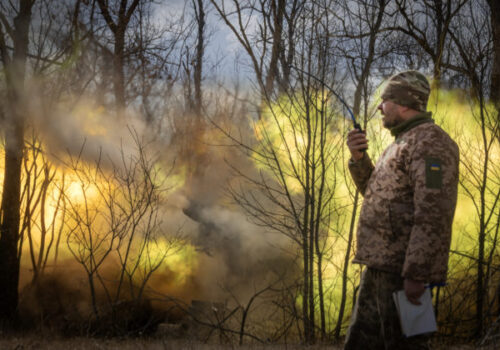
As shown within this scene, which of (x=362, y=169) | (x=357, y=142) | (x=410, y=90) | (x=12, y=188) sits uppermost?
(x=12, y=188)

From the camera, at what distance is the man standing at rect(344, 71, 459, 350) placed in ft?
6.04

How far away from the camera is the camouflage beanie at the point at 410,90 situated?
2.15m

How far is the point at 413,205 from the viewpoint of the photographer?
202 centimetres

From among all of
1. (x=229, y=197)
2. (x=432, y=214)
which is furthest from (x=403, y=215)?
(x=229, y=197)

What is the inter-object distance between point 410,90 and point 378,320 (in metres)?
1.27

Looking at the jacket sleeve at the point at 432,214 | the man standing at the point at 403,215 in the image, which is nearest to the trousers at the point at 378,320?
the man standing at the point at 403,215

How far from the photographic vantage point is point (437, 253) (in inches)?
72.0

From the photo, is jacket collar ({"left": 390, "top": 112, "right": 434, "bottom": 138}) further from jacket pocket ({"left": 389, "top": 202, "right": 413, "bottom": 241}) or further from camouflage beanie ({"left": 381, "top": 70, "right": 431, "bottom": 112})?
Result: jacket pocket ({"left": 389, "top": 202, "right": 413, "bottom": 241})

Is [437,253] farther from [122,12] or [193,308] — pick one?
[122,12]

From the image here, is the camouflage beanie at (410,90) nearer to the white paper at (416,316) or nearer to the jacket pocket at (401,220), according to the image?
→ the jacket pocket at (401,220)

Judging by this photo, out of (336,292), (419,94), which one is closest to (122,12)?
(336,292)

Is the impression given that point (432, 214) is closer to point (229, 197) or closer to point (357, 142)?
point (357, 142)

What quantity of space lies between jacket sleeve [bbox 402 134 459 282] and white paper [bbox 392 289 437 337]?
13 cm

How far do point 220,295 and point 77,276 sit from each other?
359cm
